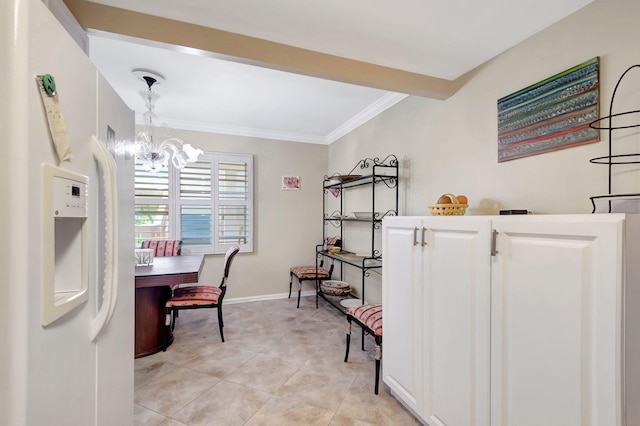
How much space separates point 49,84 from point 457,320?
177 cm

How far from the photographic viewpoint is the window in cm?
380

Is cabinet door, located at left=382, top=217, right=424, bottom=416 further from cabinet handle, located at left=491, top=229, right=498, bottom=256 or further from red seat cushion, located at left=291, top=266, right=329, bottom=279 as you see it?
red seat cushion, located at left=291, top=266, right=329, bottom=279

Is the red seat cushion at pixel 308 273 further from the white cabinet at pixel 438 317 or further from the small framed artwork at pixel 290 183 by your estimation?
the white cabinet at pixel 438 317

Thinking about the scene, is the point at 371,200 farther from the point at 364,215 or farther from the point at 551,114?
the point at 551,114

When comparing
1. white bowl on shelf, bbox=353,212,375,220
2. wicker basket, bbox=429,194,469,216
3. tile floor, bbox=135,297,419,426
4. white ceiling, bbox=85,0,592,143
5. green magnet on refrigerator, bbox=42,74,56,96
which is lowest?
tile floor, bbox=135,297,419,426

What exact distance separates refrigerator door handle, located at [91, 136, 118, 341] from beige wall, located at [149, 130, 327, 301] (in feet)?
11.0

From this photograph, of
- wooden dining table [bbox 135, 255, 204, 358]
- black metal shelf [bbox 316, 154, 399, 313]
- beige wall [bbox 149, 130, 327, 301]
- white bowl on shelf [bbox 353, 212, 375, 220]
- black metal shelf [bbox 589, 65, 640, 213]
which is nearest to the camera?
black metal shelf [bbox 589, 65, 640, 213]

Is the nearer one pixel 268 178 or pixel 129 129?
pixel 129 129

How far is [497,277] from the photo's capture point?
1282 millimetres

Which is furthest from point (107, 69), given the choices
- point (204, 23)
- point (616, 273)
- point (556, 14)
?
point (616, 273)

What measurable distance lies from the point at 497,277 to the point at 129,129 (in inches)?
69.8

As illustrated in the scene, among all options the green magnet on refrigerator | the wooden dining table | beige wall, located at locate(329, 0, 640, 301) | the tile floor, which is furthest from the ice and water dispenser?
beige wall, located at locate(329, 0, 640, 301)

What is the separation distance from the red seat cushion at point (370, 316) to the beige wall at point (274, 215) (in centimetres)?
221

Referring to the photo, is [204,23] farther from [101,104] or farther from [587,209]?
[587,209]
